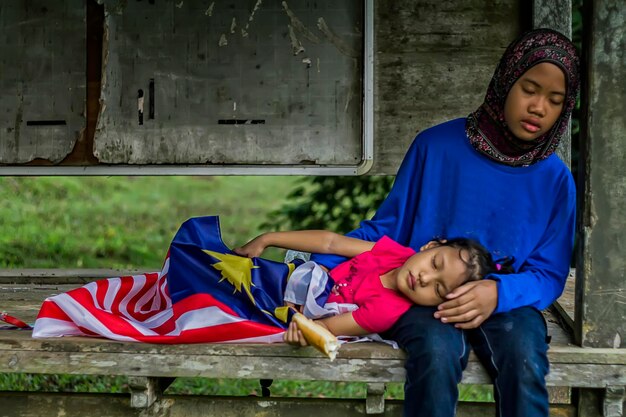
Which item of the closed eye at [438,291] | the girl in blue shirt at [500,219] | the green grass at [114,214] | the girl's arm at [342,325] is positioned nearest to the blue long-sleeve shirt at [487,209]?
the girl in blue shirt at [500,219]

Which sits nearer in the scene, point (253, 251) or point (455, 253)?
point (455, 253)

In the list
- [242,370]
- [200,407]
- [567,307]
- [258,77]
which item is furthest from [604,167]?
[258,77]

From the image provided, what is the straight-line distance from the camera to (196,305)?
3312mm

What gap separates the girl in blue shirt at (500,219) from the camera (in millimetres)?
2906

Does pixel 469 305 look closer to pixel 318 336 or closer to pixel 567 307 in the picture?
pixel 318 336

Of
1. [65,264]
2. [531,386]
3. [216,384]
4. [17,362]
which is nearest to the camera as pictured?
[531,386]

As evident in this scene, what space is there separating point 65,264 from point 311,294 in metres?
7.10

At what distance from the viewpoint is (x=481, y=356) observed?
309 centimetres

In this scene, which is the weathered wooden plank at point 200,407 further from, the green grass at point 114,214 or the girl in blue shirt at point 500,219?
the green grass at point 114,214

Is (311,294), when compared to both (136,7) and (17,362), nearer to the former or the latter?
(17,362)

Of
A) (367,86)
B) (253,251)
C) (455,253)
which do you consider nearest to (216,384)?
(367,86)

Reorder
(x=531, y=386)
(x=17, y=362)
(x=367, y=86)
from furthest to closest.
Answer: (x=367, y=86)
(x=17, y=362)
(x=531, y=386)

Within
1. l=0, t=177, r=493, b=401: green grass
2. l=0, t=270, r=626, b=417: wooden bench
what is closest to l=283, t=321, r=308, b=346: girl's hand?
l=0, t=270, r=626, b=417: wooden bench

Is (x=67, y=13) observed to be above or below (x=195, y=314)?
above
